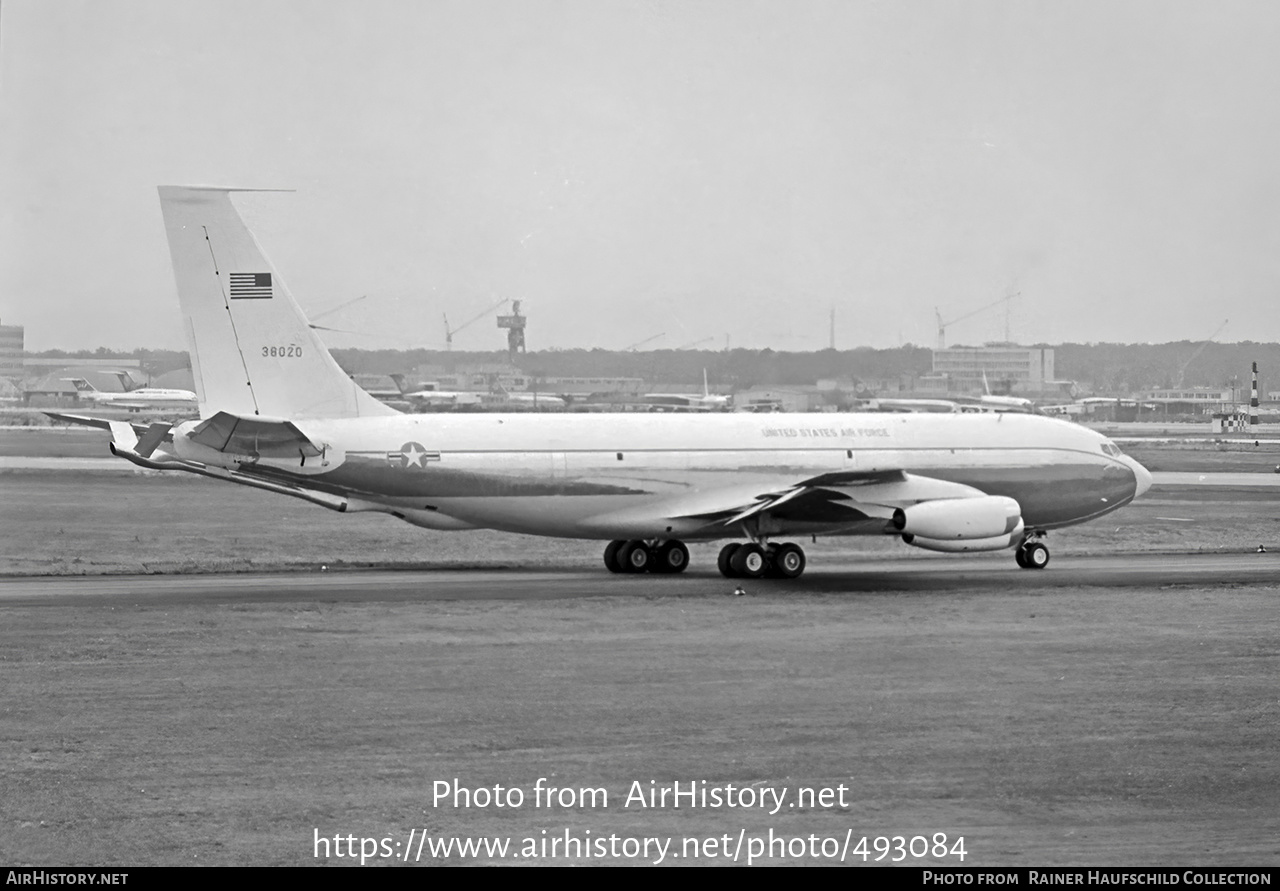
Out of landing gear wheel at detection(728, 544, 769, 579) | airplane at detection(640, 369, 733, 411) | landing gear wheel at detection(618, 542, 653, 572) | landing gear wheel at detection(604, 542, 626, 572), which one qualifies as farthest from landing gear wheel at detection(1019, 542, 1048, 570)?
airplane at detection(640, 369, 733, 411)

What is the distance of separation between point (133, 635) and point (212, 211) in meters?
11.1

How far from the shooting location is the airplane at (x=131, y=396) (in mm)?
63719

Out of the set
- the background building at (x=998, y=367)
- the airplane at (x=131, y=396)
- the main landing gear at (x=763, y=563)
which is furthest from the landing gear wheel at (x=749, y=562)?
the background building at (x=998, y=367)

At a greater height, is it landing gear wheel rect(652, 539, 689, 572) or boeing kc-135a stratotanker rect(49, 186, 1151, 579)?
boeing kc-135a stratotanker rect(49, 186, 1151, 579)

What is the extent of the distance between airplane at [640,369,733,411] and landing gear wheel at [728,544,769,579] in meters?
40.8

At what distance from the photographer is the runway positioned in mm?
30122

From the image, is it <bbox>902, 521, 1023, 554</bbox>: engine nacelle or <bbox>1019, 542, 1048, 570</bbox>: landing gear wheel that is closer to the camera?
<bbox>902, 521, 1023, 554</bbox>: engine nacelle

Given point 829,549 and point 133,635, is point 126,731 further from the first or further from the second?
point 829,549

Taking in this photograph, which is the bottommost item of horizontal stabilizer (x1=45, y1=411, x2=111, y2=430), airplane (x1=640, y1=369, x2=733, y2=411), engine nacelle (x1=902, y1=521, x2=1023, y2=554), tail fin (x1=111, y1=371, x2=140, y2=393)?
engine nacelle (x1=902, y1=521, x2=1023, y2=554)

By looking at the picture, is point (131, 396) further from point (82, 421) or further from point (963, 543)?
point (963, 543)

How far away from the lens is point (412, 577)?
34.6m

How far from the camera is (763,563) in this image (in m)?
35.3

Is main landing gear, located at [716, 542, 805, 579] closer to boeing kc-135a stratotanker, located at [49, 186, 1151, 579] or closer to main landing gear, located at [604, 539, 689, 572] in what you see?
boeing kc-135a stratotanker, located at [49, 186, 1151, 579]

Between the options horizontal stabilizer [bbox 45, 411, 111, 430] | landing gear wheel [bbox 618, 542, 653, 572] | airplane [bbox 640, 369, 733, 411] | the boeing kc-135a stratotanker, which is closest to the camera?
the boeing kc-135a stratotanker
